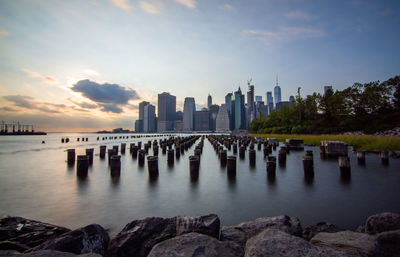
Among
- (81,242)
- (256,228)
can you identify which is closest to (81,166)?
(81,242)

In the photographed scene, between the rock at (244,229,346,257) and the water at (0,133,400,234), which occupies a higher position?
the rock at (244,229,346,257)

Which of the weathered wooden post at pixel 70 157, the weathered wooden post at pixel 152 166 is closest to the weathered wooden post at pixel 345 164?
the weathered wooden post at pixel 152 166

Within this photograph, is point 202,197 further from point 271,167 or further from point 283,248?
point 283,248

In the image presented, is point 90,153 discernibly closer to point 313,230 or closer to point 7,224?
point 7,224

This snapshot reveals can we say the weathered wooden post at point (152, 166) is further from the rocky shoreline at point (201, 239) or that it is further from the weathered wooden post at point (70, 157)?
the weathered wooden post at point (70, 157)

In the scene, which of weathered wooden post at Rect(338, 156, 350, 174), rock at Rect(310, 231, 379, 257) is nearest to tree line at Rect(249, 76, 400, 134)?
weathered wooden post at Rect(338, 156, 350, 174)

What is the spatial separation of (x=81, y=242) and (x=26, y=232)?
2.01 metres

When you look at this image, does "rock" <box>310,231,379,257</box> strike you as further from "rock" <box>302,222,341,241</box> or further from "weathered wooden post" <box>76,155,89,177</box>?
"weathered wooden post" <box>76,155,89,177</box>

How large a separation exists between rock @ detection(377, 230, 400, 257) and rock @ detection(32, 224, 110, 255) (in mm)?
4966

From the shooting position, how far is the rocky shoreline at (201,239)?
2.90 metres

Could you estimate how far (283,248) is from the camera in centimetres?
277

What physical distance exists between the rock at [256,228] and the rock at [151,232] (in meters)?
0.29

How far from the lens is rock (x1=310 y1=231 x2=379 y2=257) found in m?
2.86

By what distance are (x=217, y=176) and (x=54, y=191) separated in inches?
334
